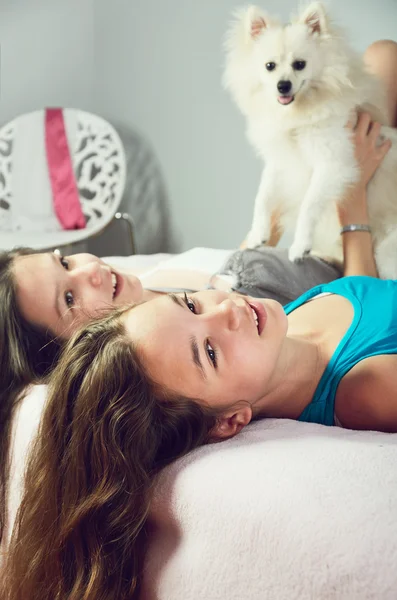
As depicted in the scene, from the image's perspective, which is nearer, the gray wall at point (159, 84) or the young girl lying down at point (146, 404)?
the young girl lying down at point (146, 404)

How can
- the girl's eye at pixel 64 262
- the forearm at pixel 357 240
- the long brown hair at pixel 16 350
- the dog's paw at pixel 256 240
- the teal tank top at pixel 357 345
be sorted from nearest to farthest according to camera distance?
the teal tank top at pixel 357 345
the long brown hair at pixel 16 350
the girl's eye at pixel 64 262
the forearm at pixel 357 240
the dog's paw at pixel 256 240

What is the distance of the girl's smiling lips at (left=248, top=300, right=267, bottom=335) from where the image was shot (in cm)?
95

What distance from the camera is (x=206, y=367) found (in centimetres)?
89

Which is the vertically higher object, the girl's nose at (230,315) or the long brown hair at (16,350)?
the girl's nose at (230,315)

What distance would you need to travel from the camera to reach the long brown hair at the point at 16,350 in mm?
1123

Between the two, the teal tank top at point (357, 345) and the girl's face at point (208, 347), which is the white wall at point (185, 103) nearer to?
the teal tank top at point (357, 345)

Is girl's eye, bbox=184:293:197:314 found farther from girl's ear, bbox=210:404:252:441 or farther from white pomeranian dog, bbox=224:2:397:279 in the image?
white pomeranian dog, bbox=224:2:397:279

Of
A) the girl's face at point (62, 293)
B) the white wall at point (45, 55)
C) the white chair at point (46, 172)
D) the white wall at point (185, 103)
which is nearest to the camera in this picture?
the girl's face at point (62, 293)

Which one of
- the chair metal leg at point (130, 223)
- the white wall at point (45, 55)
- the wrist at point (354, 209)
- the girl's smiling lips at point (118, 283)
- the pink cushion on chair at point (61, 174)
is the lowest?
the chair metal leg at point (130, 223)

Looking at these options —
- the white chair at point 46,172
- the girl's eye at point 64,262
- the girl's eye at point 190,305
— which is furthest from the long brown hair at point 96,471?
the white chair at point 46,172

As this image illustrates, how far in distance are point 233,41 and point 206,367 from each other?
47.4 inches

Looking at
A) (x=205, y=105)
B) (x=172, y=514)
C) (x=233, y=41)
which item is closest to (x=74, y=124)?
(x=205, y=105)

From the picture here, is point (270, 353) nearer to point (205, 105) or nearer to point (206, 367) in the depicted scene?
point (206, 367)

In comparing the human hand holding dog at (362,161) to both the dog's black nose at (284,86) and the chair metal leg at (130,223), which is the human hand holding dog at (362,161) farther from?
the chair metal leg at (130,223)
